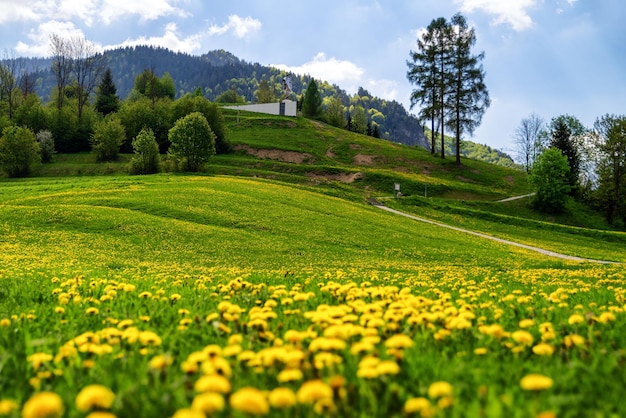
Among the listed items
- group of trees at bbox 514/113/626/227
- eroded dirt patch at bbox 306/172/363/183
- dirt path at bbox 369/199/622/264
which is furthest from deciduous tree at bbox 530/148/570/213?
eroded dirt patch at bbox 306/172/363/183

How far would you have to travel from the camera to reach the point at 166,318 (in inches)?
196

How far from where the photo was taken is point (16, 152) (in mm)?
55938

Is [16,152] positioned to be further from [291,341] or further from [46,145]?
[291,341]

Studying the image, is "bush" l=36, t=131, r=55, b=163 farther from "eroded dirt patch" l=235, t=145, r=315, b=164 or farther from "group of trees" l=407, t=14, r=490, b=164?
"group of trees" l=407, t=14, r=490, b=164

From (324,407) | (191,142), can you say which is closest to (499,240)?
(324,407)

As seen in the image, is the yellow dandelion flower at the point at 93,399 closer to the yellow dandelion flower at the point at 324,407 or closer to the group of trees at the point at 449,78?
the yellow dandelion flower at the point at 324,407

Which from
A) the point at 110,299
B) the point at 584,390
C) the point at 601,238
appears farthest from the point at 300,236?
the point at 601,238

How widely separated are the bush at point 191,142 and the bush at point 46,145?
27.3 metres

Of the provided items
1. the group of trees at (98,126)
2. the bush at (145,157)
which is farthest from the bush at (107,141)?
the bush at (145,157)

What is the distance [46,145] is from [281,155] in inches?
1483

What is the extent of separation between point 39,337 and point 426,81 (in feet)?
233

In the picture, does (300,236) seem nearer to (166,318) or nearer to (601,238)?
(166,318)

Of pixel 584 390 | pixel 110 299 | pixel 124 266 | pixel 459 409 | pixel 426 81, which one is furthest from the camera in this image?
pixel 426 81

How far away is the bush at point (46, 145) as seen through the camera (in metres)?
66.7
